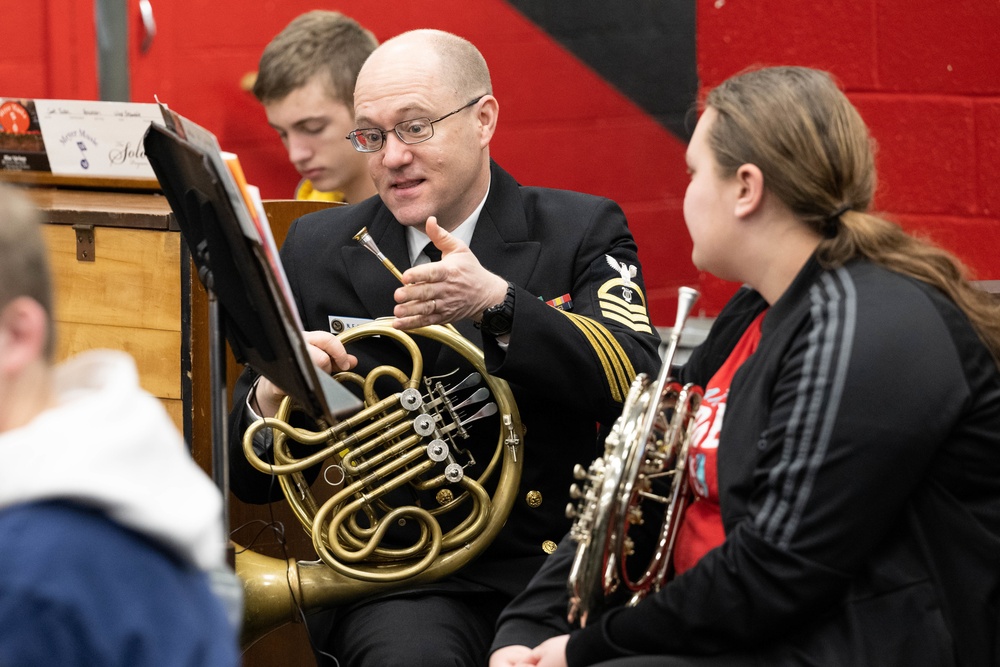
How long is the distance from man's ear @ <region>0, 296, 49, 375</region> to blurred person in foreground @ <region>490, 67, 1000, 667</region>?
0.85 meters

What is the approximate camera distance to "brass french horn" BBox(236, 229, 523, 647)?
75.2 inches

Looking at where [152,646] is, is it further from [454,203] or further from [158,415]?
[454,203]

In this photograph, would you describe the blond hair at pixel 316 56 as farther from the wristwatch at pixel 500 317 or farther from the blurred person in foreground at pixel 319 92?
the wristwatch at pixel 500 317

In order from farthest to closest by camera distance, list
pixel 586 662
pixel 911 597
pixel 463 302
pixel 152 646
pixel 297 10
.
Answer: pixel 297 10
pixel 463 302
pixel 586 662
pixel 911 597
pixel 152 646

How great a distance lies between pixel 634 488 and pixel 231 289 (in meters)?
0.59

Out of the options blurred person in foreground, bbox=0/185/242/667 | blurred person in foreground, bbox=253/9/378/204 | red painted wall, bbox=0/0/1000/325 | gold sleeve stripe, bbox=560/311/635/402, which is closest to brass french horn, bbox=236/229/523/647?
gold sleeve stripe, bbox=560/311/635/402

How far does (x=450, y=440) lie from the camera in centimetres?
199

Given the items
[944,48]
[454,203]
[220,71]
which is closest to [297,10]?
[220,71]

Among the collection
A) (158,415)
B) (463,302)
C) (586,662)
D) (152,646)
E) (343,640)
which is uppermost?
(158,415)

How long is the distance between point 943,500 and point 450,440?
2.68ft

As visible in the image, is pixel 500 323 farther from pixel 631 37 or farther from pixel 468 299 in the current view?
pixel 631 37

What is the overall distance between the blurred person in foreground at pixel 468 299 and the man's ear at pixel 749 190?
1.45 feet

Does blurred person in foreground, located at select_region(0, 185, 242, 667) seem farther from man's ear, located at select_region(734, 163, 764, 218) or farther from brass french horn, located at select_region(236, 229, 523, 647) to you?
brass french horn, located at select_region(236, 229, 523, 647)

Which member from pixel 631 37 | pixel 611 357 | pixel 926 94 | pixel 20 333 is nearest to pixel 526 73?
pixel 631 37
